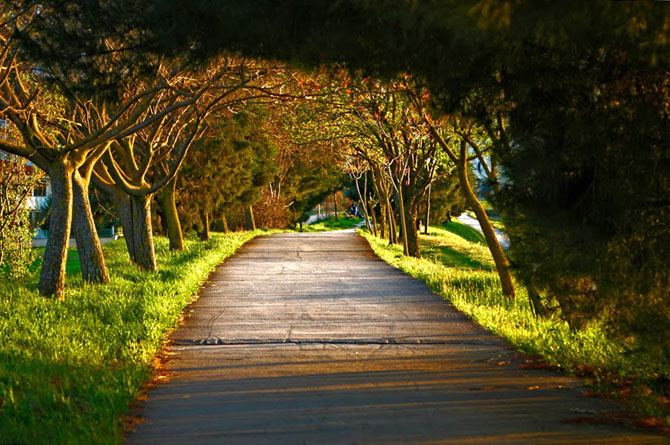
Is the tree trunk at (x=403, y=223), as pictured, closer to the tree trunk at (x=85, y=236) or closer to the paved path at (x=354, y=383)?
the paved path at (x=354, y=383)

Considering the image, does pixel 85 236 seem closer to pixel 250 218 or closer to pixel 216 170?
pixel 216 170

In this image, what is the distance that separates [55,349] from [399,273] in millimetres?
11737

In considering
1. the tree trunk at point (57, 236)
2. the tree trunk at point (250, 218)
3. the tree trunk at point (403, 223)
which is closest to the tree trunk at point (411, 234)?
the tree trunk at point (403, 223)

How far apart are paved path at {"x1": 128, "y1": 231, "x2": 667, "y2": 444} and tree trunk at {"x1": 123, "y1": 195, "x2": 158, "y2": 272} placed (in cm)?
581

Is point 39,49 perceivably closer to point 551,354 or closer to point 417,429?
point 417,429

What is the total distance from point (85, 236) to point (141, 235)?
12.0 ft

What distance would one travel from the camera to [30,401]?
6.73 m

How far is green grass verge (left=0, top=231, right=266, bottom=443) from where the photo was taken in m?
6.11

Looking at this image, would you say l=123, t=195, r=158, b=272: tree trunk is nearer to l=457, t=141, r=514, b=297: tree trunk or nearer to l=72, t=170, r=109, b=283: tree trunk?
l=72, t=170, r=109, b=283: tree trunk

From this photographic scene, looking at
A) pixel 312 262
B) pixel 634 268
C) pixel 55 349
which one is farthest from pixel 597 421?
pixel 312 262

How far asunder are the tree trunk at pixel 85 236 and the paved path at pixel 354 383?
301cm

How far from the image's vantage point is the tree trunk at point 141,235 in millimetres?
19062

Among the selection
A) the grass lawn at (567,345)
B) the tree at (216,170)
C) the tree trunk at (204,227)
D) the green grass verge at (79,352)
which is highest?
the tree at (216,170)

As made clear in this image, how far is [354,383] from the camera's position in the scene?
765 centimetres
